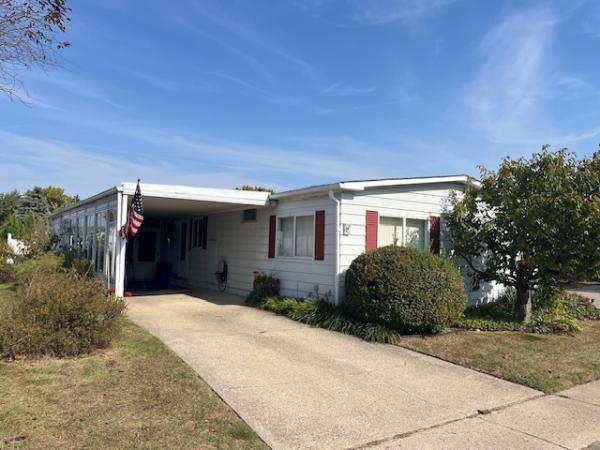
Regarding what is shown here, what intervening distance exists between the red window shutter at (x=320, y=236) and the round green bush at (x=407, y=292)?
5.25 ft

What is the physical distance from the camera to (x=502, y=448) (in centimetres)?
392

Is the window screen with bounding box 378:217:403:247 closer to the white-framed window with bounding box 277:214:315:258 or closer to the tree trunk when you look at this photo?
the white-framed window with bounding box 277:214:315:258

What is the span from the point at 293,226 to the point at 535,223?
547 centimetres

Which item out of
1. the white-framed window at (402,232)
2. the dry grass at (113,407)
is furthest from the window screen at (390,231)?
the dry grass at (113,407)

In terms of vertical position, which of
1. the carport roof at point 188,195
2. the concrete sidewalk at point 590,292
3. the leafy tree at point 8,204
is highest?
the leafy tree at point 8,204

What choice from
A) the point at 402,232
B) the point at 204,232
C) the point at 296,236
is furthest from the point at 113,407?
the point at 204,232

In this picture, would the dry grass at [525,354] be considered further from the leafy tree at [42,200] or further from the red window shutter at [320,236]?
the leafy tree at [42,200]

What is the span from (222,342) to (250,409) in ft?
9.78

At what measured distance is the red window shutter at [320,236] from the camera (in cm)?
1039

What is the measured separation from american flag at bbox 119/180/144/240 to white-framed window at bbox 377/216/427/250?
17.7 feet

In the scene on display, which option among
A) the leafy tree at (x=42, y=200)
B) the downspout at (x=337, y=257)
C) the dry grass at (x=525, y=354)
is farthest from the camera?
the leafy tree at (x=42, y=200)

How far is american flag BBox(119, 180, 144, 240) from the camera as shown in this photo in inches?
398

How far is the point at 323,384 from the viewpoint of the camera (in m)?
5.54

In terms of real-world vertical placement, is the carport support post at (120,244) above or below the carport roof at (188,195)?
below
